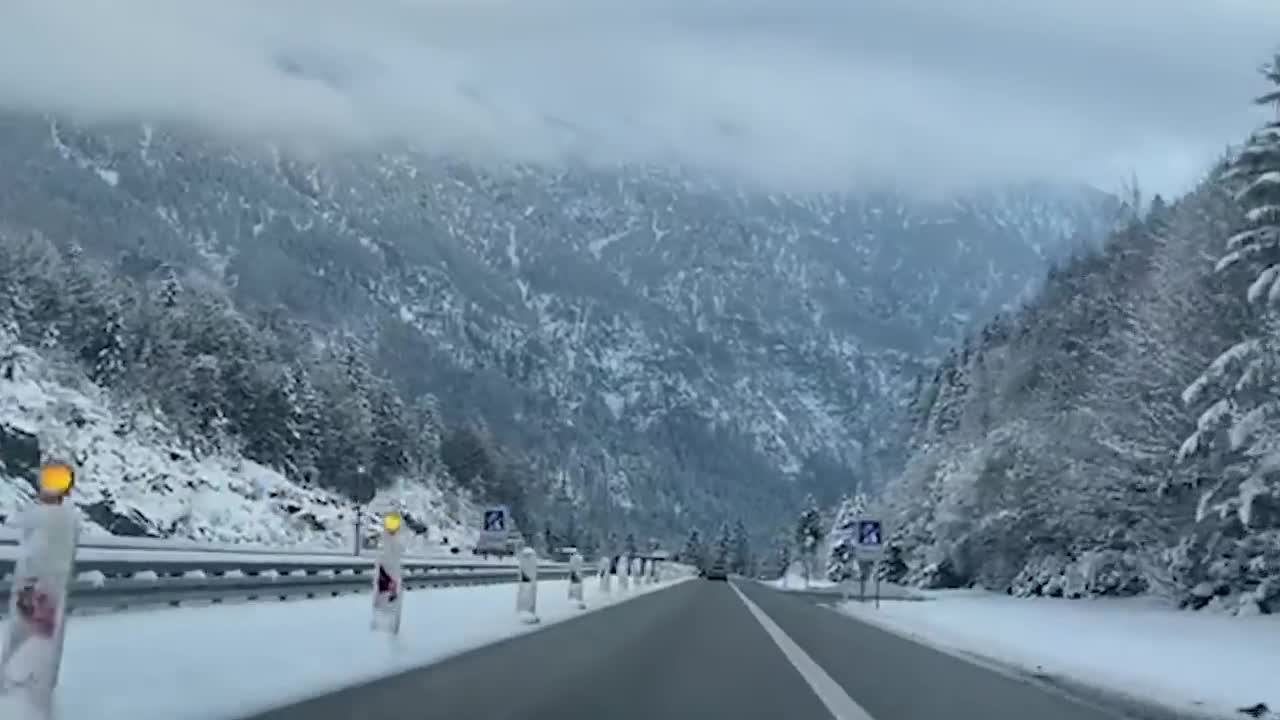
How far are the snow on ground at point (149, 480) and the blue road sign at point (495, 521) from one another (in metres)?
22.4

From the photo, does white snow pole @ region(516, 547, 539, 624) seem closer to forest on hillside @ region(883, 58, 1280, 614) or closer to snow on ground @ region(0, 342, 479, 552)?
forest on hillside @ region(883, 58, 1280, 614)

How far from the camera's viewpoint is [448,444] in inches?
6767

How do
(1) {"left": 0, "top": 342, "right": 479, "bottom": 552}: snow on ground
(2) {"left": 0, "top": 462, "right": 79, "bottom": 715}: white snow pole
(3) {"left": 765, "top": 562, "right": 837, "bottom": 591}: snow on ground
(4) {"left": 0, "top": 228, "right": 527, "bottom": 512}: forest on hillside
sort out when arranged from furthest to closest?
(3) {"left": 765, "top": 562, "right": 837, "bottom": 591}: snow on ground → (4) {"left": 0, "top": 228, "right": 527, "bottom": 512}: forest on hillside → (1) {"left": 0, "top": 342, "right": 479, "bottom": 552}: snow on ground → (2) {"left": 0, "top": 462, "right": 79, "bottom": 715}: white snow pole

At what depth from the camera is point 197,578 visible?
93.9ft

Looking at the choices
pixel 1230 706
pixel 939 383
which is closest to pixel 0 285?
pixel 939 383

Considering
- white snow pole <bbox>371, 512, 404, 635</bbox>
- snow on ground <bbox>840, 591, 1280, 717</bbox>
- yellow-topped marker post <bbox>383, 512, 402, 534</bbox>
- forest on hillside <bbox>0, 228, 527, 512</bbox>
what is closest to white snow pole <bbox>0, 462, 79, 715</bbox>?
yellow-topped marker post <bbox>383, 512, 402, 534</bbox>

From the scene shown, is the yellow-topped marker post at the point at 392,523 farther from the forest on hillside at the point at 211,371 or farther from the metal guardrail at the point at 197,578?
the forest on hillside at the point at 211,371

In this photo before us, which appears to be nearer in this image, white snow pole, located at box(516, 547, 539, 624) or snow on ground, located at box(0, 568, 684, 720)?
snow on ground, located at box(0, 568, 684, 720)

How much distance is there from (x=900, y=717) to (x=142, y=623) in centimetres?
928

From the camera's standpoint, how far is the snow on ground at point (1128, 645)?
59.9ft

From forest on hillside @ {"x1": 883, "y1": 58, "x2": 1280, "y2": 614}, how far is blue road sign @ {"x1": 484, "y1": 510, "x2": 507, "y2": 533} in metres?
18.7

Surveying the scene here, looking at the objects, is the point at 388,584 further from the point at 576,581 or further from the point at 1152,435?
the point at 1152,435

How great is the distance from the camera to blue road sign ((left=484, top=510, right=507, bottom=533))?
47656 mm

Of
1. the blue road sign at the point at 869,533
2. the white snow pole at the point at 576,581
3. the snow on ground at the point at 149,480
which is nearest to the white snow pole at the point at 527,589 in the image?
the white snow pole at the point at 576,581
